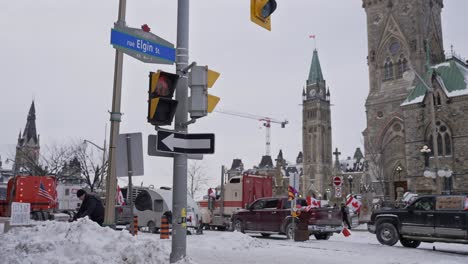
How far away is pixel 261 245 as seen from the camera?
15.4 metres

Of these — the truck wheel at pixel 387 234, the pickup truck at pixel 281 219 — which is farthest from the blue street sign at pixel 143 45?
the pickup truck at pixel 281 219

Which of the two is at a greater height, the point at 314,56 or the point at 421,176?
the point at 314,56

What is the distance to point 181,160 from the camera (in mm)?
6938

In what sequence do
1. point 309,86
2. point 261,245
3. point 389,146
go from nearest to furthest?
point 261,245 → point 389,146 → point 309,86

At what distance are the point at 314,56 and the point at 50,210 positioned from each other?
131 meters

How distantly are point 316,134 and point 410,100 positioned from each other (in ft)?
298

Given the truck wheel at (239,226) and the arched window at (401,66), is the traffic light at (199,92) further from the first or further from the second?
the arched window at (401,66)

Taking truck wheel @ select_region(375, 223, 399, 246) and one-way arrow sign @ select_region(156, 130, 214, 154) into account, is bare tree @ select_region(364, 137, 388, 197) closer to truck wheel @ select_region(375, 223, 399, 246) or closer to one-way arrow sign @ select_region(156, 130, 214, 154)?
truck wheel @ select_region(375, 223, 399, 246)

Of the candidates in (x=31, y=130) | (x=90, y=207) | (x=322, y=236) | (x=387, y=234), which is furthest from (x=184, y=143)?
(x=31, y=130)

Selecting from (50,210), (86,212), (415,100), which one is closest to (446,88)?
(415,100)

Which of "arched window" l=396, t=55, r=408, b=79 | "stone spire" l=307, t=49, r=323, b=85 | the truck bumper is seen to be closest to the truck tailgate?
the truck bumper

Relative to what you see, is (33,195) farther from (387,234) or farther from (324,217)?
(387,234)

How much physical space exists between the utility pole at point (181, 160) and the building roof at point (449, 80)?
41170mm

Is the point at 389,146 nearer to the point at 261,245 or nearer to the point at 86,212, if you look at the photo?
the point at 261,245
